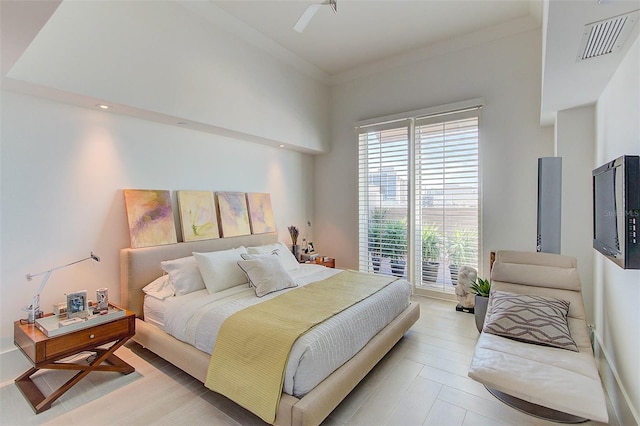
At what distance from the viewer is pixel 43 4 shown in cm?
137

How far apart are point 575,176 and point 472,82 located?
1725 mm

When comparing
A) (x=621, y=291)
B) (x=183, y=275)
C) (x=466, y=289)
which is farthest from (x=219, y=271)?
(x=621, y=291)

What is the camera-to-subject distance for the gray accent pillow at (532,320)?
87.3 inches

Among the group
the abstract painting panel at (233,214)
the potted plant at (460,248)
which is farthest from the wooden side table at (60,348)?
the potted plant at (460,248)

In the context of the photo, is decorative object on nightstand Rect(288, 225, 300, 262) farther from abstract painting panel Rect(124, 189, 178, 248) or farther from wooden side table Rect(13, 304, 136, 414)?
wooden side table Rect(13, 304, 136, 414)

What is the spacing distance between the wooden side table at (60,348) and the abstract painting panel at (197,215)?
1178mm

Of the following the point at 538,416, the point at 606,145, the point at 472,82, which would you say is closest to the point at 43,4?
the point at 538,416

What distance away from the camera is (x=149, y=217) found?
3166 millimetres

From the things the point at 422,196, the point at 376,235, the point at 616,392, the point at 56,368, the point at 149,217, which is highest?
the point at 422,196

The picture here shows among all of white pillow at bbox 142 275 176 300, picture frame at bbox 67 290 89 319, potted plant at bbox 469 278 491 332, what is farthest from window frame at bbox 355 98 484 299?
picture frame at bbox 67 290 89 319

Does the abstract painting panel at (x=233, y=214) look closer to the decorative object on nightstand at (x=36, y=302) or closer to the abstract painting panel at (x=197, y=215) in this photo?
the abstract painting panel at (x=197, y=215)

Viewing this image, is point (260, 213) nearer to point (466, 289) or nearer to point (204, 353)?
point (204, 353)

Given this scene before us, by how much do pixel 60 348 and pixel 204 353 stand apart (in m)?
0.99

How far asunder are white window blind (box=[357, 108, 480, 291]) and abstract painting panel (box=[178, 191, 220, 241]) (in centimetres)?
237
